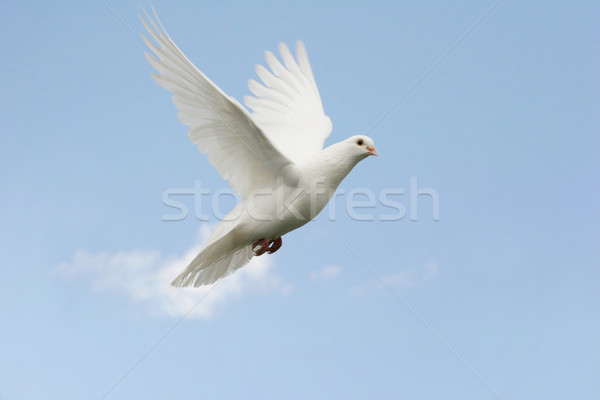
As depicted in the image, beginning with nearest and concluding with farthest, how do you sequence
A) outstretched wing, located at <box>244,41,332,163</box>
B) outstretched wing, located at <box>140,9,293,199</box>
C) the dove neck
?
outstretched wing, located at <box>140,9,293,199</box> < the dove neck < outstretched wing, located at <box>244,41,332,163</box>

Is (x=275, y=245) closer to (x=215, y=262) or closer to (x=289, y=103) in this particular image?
(x=215, y=262)

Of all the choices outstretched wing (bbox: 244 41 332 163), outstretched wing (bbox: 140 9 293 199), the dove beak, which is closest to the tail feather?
outstretched wing (bbox: 140 9 293 199)

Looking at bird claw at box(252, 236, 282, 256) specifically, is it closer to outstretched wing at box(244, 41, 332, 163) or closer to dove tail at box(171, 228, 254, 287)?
Result: dove tail at box(171, 228, 254, 287)

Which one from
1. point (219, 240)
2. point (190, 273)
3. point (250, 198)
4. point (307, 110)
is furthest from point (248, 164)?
point (307, 110)

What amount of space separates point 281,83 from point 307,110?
0.59 metres

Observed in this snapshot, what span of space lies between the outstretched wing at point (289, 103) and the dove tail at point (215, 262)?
6.02 feet

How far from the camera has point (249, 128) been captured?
23.8 ft

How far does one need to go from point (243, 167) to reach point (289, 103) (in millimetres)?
2249

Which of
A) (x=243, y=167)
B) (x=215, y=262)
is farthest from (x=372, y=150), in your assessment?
Result: (x=215, y=262)

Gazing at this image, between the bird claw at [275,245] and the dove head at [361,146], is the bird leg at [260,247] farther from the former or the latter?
the dove head at [361,146]

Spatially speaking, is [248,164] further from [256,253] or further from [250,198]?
[256,253]

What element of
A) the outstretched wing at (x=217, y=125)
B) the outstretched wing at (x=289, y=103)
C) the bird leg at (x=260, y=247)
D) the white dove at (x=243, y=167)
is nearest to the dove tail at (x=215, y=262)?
the white dove at (x=243, y=167)

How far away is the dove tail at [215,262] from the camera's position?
25.7ft

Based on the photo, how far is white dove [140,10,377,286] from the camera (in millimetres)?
7090
